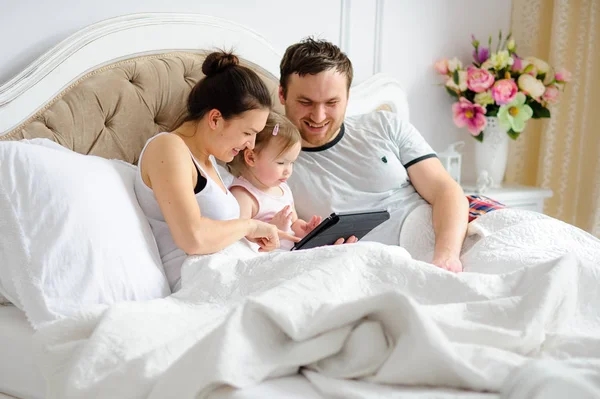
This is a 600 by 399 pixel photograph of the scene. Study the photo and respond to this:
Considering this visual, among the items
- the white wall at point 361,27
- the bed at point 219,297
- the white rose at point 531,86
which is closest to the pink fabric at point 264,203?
the bed at point 219,297

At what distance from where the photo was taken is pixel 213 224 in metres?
1.70

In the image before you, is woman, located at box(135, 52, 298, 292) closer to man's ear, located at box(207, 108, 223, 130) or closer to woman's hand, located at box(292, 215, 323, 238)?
man's ear, located at box(207, 108, 223, 130)

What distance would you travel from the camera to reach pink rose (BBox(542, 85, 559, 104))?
10.6 feet

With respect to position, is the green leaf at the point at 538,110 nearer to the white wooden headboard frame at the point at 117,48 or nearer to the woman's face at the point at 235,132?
the white wooden headboard frame at the point at 117,48

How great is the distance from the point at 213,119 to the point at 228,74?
125mm

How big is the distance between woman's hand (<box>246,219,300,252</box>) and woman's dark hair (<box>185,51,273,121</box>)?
0.98 feet

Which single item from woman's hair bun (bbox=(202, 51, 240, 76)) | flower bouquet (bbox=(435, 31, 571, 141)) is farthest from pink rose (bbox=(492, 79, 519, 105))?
woman's hair bun (bbox=(202, 51, 240, 76))

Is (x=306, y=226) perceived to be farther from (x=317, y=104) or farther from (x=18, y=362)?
(x=18, y=362)

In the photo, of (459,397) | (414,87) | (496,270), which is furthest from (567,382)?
(414,87)

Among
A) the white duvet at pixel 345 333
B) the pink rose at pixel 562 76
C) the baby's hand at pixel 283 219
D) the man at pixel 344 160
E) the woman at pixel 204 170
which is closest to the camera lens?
the white duvet at pixel 345 333

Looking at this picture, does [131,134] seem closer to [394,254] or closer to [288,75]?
[288,75]

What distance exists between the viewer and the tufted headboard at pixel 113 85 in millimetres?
1907

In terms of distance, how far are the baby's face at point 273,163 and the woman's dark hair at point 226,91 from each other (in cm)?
19

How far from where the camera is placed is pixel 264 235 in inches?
73.4
